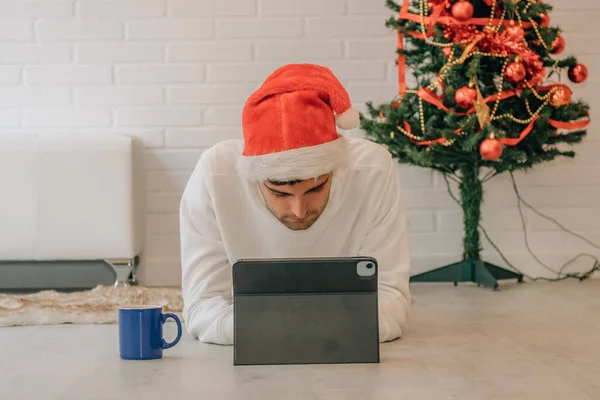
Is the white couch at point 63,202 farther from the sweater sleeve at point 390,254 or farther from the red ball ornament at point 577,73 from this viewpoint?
the red ball ornament at point 577,73

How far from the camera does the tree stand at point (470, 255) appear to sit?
134 inches

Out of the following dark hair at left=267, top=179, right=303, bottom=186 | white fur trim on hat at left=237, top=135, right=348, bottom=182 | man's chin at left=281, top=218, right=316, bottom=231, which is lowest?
man's chin at left=281, top=218, right=316, bottom=231

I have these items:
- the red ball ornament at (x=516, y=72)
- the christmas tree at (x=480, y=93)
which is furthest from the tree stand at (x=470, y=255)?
the red ball ornament at (x=516, y=72)

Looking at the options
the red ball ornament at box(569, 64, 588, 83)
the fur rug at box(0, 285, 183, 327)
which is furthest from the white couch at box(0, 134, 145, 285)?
the red ball ornament at box(569, 64, 588, 83)

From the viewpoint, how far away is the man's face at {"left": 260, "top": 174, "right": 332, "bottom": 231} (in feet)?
→ 6.21

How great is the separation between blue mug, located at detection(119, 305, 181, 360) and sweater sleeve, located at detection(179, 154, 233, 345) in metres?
0.15

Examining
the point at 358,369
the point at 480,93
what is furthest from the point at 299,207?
the point at 480,93

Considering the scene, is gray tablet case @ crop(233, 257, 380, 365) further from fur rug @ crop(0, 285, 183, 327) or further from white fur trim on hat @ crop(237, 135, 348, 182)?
fur rug @ crop(0, 285, 183, 327)

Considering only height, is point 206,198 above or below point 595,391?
above

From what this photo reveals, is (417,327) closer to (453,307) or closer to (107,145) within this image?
(453,307)

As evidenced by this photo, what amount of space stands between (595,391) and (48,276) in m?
2.54

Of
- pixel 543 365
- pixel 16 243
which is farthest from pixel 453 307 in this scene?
pixel 16 243

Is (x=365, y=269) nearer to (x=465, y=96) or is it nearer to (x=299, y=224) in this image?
(x=299, y=224)

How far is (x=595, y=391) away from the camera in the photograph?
1.59 metres
